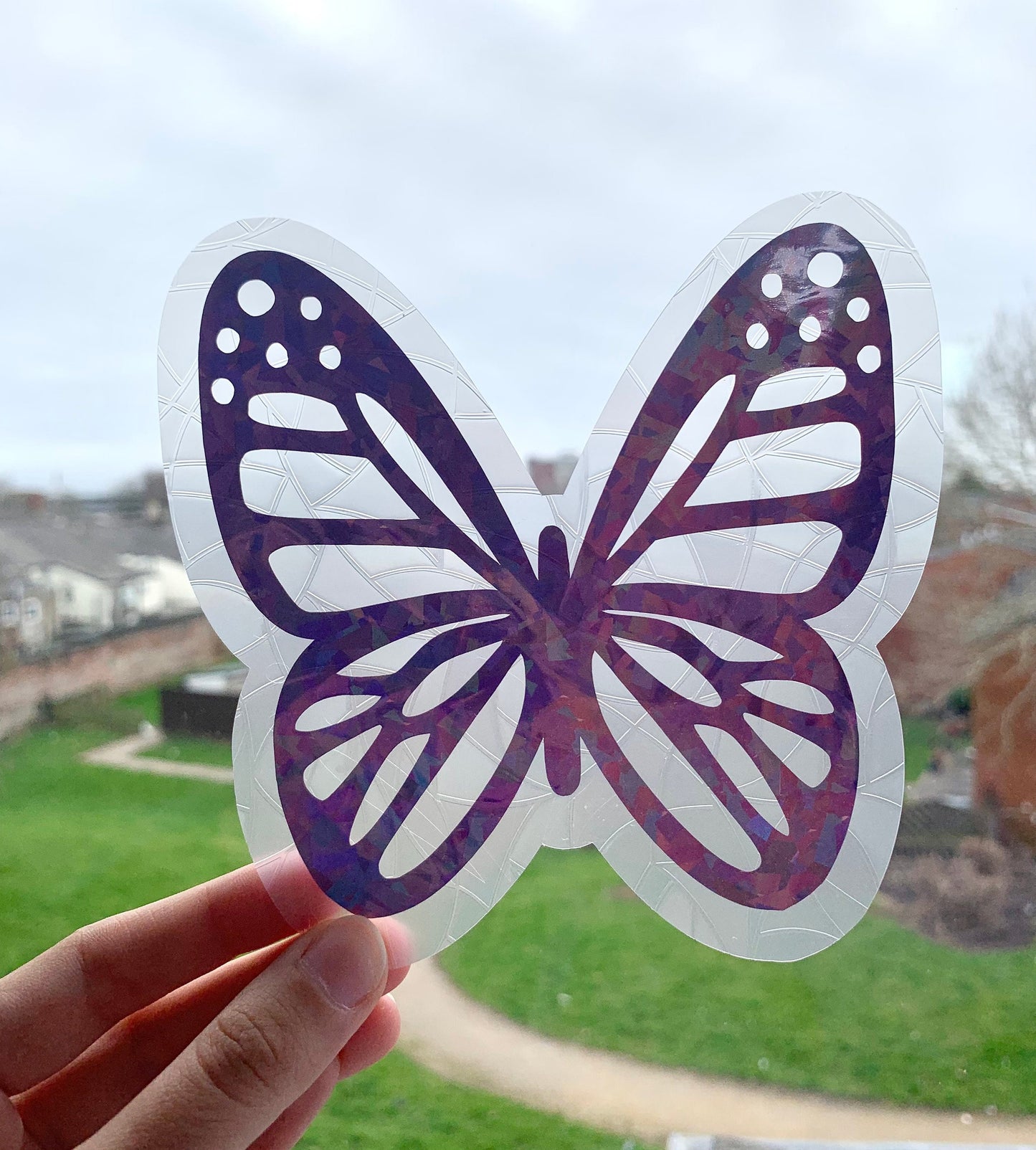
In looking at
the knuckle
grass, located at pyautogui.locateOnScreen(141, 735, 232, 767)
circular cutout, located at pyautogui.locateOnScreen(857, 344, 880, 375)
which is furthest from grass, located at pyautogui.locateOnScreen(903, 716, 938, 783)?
grass, located at pyautogui.locateOnScreen(141, 735, 232, 767)

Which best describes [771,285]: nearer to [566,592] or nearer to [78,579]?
[566,592]

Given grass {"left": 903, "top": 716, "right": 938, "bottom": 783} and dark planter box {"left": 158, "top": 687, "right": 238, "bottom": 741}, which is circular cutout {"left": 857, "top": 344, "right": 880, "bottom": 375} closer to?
grass {"left": 903, "top": 716, "right": 938, "bottom": 783}

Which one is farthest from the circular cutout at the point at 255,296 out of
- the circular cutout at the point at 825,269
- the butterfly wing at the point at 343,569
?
the circular cutout at the point at 825,269

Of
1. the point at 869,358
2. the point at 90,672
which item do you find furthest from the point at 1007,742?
the point at 90,672

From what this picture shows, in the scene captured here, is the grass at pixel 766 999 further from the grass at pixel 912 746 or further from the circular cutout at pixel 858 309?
the circular cutout at pixel 858 309

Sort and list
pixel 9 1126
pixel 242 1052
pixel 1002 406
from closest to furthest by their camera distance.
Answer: pixel 242 1052, pixel 9 1126, pixel 1002 406

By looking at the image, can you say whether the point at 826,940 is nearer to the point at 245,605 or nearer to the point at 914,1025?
the point at 245,605
